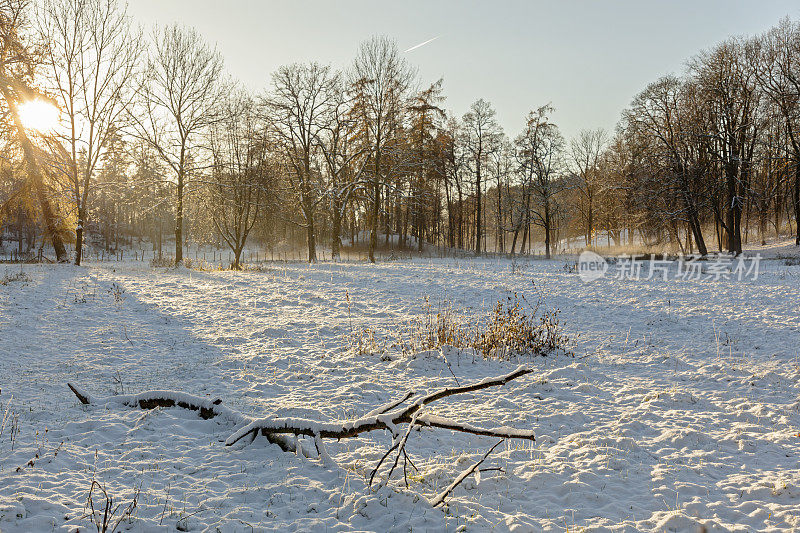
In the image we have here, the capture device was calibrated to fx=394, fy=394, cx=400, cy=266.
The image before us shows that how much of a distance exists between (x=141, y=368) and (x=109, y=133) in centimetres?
2001

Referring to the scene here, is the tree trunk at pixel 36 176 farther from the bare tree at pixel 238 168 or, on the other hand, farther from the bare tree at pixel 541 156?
the bare tree at pixel 541 156

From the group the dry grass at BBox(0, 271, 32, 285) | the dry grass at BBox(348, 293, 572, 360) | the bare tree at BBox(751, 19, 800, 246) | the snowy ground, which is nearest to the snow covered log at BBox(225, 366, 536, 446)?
the snowy ground

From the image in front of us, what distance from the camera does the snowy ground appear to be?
3119 mm

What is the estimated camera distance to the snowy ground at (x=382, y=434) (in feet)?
10.2

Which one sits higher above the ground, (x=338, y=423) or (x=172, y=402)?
(x=338, y=423)

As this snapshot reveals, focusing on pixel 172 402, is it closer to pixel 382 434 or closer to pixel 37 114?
pixel 382 434

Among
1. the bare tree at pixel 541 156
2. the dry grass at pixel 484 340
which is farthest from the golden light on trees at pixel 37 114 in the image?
the bare tree at pixel 541 156

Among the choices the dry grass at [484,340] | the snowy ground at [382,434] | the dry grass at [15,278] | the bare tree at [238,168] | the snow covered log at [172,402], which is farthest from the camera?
the bare tree at [238,168]

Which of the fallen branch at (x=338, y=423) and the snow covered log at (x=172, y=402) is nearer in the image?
the fallen branch at (x=338, y=423)

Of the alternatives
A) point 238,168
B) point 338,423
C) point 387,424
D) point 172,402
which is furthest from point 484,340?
point 238,168

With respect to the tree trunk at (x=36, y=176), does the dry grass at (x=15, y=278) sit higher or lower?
lower

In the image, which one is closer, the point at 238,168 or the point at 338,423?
the point at 338,423

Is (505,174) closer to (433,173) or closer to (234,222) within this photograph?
(433,173)

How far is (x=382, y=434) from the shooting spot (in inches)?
189
